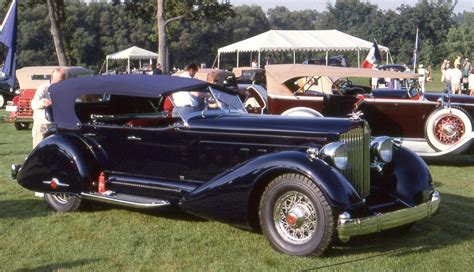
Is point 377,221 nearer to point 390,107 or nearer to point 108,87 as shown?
point 108,87

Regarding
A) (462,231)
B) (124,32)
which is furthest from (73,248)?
(124,32)

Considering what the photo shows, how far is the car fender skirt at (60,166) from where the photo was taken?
22.1 ft

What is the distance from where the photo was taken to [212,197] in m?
5.71

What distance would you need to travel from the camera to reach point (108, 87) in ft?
22.4

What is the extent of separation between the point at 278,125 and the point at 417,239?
64.6 inches

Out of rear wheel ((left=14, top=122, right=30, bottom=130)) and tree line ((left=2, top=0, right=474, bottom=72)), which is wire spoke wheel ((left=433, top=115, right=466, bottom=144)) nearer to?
rear wheel ((left=14, top=122, right=30, bottom=130))

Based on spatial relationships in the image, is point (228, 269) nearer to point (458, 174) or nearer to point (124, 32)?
point (458, 174)

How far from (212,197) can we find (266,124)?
0.83 meters

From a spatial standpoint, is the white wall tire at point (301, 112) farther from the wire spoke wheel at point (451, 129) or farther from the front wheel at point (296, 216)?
the front wheel at point (296, 216)

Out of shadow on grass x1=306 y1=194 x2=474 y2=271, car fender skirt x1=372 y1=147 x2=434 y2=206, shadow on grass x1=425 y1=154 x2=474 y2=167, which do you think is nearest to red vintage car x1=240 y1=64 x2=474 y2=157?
shadow on grass x1=425 y1=154 x2=474 y2=167

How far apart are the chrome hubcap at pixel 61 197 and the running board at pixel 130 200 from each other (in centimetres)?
54

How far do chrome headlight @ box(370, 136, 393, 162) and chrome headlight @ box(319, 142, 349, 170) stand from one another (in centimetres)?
61

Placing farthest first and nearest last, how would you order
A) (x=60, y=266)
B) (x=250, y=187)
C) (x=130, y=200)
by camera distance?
(x=130, y=200) → (x=250, y=187) → (x=60, y=266)

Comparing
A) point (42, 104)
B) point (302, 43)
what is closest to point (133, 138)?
point (42, 104)
